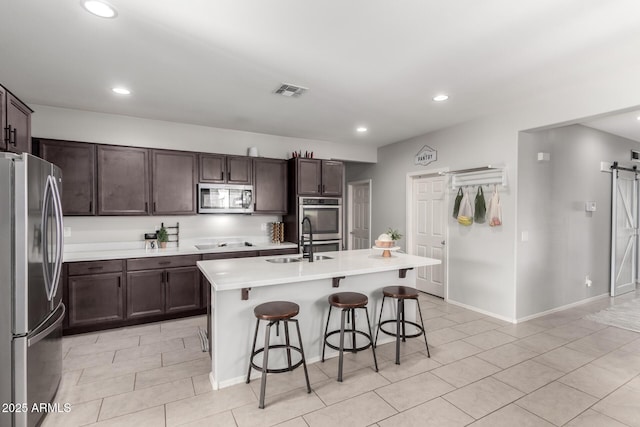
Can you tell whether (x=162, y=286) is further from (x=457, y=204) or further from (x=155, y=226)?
(x=457, y=204)

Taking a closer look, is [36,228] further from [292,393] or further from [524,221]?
[524,221]

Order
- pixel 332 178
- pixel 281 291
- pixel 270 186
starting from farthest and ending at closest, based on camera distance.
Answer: pixel 332 178
pixel 270 186
pixel 281 291

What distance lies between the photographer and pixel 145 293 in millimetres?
3895

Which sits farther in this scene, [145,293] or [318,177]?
[318,177]

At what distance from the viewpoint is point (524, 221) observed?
156 inches

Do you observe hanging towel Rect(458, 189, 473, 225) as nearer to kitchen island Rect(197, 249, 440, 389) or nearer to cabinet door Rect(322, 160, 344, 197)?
kitchen island Rect(197, 249, 440, 389)

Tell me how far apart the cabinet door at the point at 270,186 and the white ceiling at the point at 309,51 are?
3.96 ft

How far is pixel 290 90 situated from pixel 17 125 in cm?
233

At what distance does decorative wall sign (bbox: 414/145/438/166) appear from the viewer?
5.04m

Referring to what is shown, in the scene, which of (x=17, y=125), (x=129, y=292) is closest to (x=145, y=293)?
(x=129, y=292)

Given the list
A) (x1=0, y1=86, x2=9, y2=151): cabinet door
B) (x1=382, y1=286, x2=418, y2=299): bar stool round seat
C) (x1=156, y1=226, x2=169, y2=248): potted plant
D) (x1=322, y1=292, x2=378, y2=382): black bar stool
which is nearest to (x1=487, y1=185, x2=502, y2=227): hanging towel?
(x1=382, y1=286, x2=418, y2=299): bar stool round seat

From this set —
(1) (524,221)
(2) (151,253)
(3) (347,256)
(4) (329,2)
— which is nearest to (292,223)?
(3) (347,256)

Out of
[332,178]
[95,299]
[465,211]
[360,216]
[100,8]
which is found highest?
[100,8]

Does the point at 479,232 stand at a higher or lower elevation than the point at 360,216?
lower
